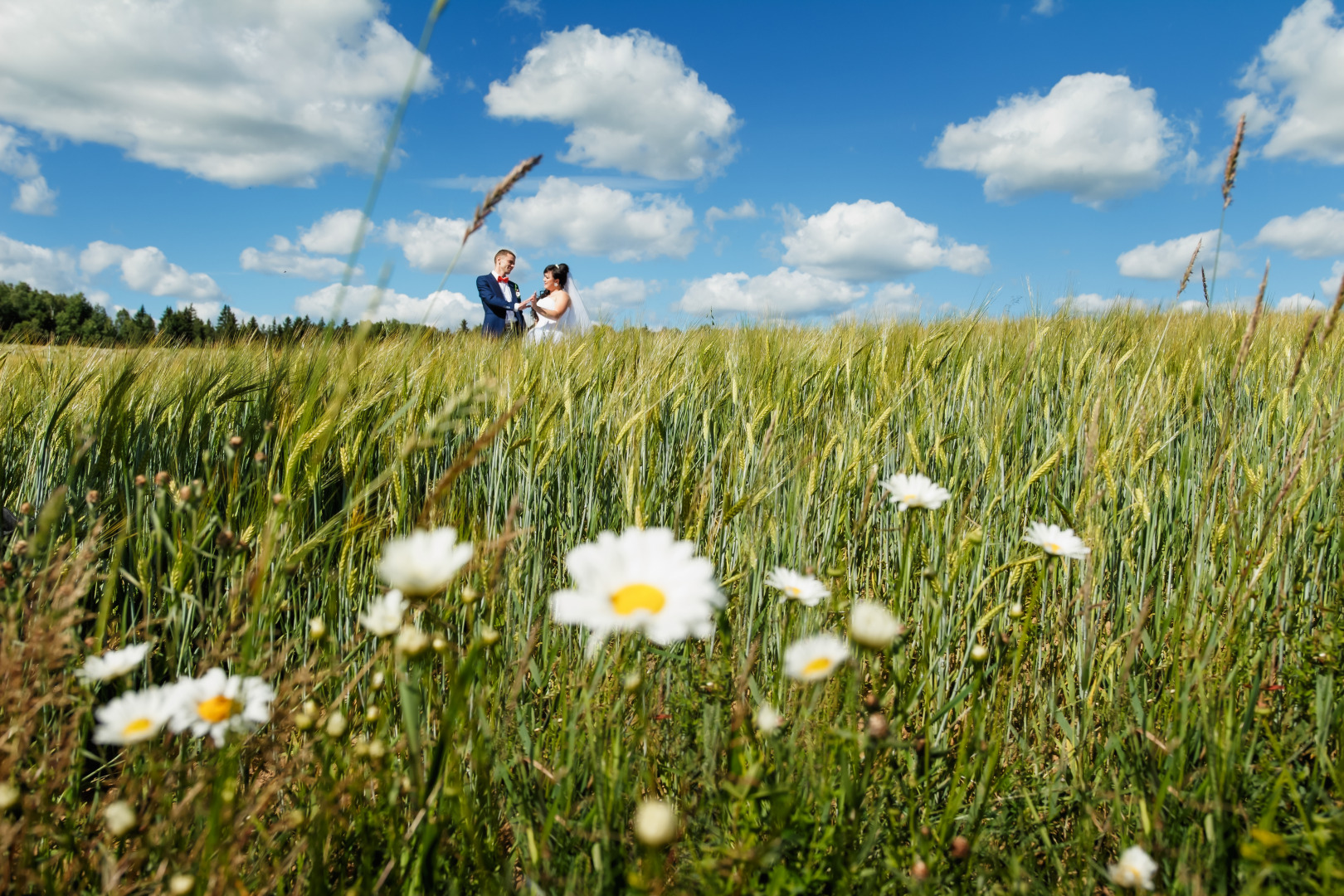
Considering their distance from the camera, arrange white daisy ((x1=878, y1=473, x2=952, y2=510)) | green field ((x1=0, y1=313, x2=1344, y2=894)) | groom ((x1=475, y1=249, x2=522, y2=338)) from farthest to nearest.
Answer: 1. groom ((x1=475, y1=249, x2=522, y2=338))
2. white daisy ((x1=878, y1=473, x2=952, y2=510))
3. green field ((x1=0, y1=313, x2=1344, y2=894))

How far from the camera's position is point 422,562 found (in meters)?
0.47

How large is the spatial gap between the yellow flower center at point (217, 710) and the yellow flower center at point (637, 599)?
0.33 m

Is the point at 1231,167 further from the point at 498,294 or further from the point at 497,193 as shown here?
the point at 498,294

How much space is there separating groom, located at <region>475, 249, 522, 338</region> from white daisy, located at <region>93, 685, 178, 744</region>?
20.1 feet

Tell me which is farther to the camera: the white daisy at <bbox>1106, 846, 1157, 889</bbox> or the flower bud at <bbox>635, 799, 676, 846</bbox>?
the white daisy at <bbox>1106, 846, 1157, 889</bbox>

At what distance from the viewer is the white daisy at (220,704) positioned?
53 centimetres

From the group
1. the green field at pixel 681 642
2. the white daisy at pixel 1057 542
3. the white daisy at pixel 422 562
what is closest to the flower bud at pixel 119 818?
the green field at pixel 681 642

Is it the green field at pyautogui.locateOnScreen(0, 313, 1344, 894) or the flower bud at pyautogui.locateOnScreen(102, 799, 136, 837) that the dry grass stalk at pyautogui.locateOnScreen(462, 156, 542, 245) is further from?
the flower bud at pyautogui.locateOnScreen(102, 799, 136, 837)

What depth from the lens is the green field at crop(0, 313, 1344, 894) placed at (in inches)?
23.9

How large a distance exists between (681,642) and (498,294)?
6162mm

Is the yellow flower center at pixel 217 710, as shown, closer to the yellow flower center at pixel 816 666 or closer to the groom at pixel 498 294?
the yellow flower center at pixel 816 666

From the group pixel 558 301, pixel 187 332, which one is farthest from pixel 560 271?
pixel 187 332

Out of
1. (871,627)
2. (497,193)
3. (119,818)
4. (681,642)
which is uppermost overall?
(497,193)

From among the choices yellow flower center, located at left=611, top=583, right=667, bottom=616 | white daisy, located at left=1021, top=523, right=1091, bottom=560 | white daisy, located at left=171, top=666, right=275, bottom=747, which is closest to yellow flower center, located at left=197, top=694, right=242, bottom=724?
white daisy, located at left=171, top=666, right=275, bottom=747
